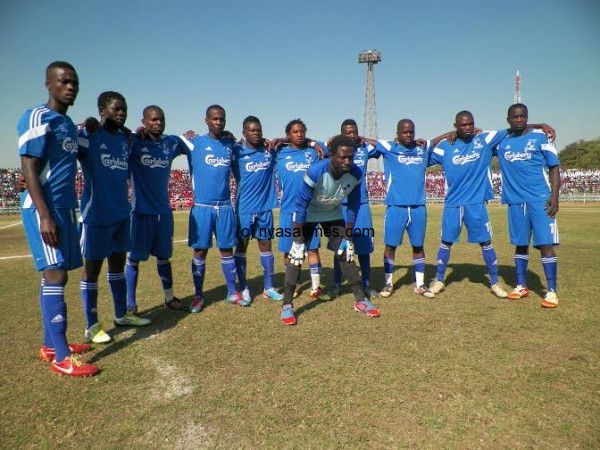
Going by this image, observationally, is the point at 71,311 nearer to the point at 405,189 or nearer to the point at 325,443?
the point at 325,443

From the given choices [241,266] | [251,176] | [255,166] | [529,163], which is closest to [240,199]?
[251,176]

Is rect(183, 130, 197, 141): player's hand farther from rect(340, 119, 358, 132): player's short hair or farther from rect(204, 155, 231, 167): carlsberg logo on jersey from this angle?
rect(340, 119, 358, 132): player's short hair

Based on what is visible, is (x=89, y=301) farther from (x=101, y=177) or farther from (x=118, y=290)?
(x=101, y=177)

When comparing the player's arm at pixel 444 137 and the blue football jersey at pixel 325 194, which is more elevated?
the player's arm at pixel 444 137

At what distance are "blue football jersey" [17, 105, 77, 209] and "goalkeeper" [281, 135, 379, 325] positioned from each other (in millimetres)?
2632

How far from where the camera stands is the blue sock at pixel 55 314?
369 cm

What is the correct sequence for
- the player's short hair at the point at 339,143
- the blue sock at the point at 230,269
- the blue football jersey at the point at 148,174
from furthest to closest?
the blue sock at the point at 230,269 → the blue football jersey at the point at 148,174 → the player's short hair at the point at 339,143

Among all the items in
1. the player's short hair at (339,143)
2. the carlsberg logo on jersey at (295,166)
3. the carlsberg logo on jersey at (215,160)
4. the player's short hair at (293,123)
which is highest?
the player's short hair at (293,123)

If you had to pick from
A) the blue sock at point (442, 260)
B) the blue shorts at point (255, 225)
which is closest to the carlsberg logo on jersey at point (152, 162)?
the blue shorts at point (255, 225)

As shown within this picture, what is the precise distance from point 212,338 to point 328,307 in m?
1.92

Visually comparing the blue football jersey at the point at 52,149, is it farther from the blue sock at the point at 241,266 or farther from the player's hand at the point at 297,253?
the blue sock at the point at 241,266

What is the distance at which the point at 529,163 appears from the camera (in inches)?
226

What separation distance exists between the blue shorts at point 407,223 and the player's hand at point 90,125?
4.42 meters

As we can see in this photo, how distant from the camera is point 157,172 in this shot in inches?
206
